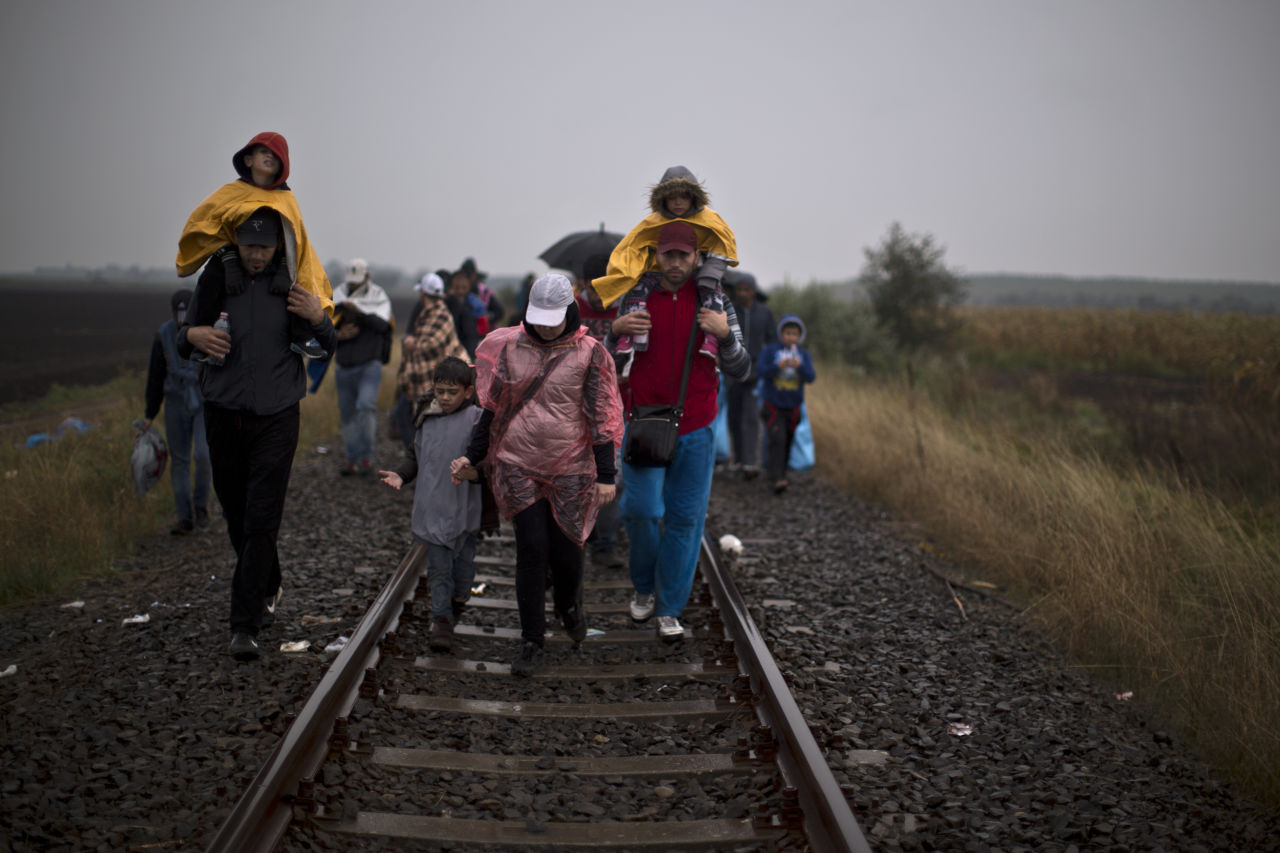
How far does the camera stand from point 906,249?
2648cm

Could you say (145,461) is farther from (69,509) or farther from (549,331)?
(549,331)

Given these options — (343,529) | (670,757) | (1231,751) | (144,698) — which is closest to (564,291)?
(670,757)

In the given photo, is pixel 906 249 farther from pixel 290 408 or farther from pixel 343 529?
pixel 290 408

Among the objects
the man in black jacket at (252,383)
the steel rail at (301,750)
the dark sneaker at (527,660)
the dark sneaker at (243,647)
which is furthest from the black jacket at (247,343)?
the dark sneaker at (527,660)

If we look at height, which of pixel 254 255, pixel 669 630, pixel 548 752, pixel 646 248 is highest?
pixel 646 248

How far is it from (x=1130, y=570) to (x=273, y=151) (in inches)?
220

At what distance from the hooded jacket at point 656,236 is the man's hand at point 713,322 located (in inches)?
14.9

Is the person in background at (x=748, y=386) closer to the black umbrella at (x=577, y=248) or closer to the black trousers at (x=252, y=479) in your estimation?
the black umbrella at (x=577, y=248)

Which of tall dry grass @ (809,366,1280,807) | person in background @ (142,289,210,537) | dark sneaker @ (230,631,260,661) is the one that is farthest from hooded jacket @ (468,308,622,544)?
person in background @ (142,289,210,537)

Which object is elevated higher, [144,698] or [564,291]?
[564,291]

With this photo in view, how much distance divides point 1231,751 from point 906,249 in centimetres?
2413

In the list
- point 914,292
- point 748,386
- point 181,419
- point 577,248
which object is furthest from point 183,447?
point 914,292

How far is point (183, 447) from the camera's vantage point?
6.94m

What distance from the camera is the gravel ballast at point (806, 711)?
10.8 feet
